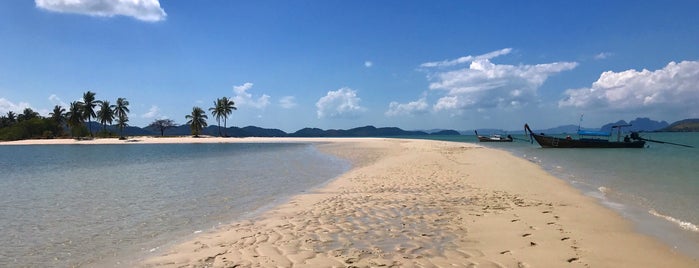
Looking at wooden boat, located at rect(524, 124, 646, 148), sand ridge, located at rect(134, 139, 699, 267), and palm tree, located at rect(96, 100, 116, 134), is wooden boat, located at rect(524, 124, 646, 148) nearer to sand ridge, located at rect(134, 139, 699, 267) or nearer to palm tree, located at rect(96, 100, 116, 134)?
sand ridge, located at rect(134, 139, 699, 267)

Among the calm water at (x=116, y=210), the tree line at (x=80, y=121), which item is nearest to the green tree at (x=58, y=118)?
the tree line at (x=80, y=121)

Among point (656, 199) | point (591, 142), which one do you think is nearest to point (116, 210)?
point (656, 199)

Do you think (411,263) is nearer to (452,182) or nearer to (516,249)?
(516,249)

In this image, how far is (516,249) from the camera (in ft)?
21.9

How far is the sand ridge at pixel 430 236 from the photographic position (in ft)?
20.4

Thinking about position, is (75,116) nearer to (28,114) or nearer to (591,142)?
(28,114)

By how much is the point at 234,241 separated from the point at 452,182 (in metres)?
10.4

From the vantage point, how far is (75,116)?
95250mm

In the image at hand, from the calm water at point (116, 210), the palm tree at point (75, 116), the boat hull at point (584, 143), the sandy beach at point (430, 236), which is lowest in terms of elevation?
the calm water at point (116, 210)

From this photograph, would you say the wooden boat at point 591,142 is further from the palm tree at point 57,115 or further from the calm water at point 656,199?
the palm tree at point 57,115

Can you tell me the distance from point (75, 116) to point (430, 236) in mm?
109749

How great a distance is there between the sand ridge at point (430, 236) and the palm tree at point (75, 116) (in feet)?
337

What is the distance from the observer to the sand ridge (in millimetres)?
6223

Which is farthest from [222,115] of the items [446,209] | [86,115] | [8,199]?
[446,209]
